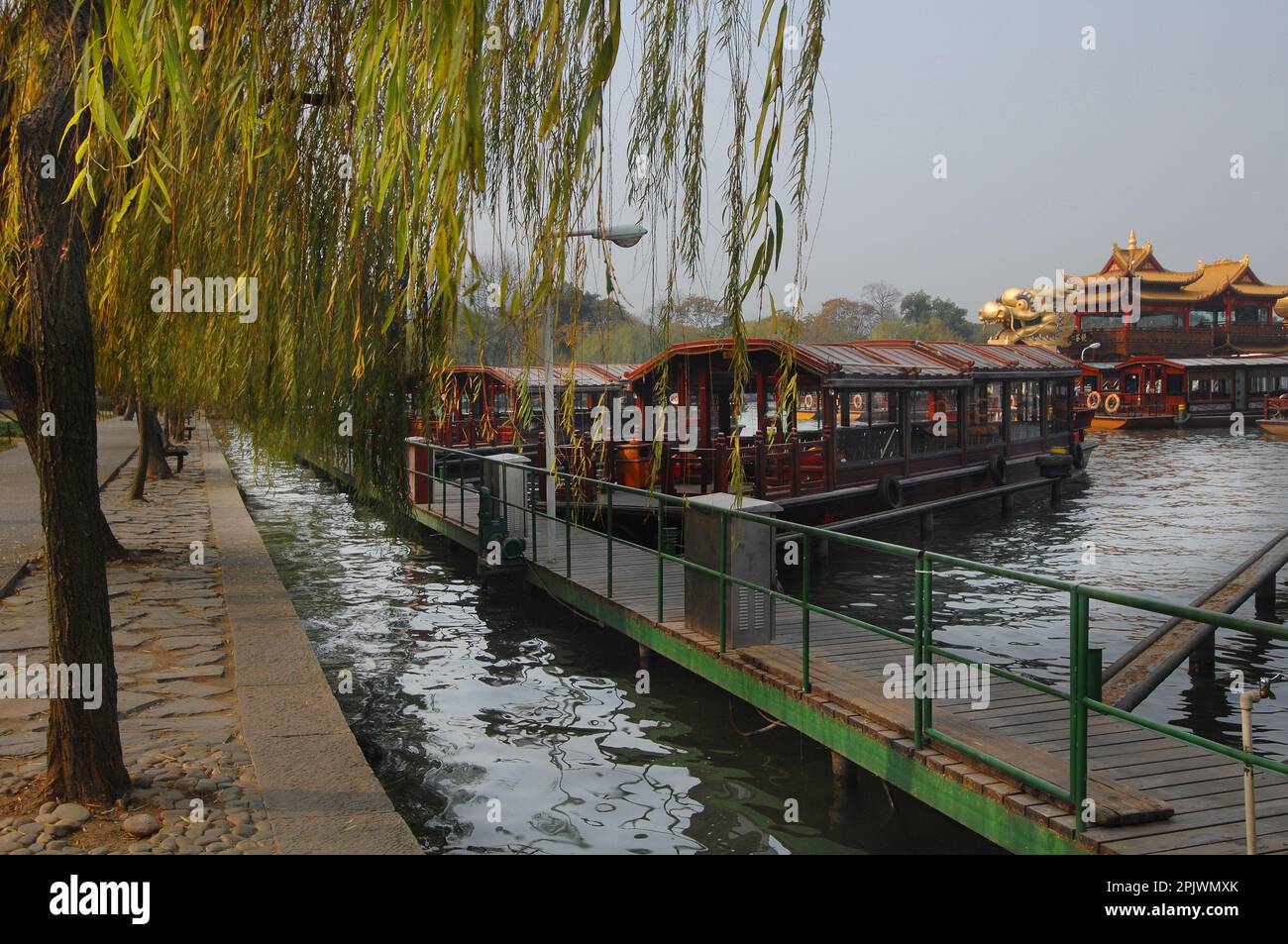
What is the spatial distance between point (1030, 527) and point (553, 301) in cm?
2268

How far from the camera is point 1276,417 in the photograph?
52.7 m

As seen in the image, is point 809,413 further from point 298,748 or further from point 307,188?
point 307,188

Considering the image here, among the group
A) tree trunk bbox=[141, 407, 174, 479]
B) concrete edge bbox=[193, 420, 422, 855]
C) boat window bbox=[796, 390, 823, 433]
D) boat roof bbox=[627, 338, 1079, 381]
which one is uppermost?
boat roof bbox=[627, 338, 1079, 381]

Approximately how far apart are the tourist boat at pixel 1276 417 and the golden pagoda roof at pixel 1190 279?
2238 centimetres

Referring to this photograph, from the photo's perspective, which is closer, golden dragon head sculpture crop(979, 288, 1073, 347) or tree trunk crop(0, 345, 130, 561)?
tree trunk crop(0, 345, 130, 561)

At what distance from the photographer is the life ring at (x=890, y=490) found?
20.2 metres

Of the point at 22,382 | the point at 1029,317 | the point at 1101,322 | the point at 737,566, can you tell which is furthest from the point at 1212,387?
the point at 22,382

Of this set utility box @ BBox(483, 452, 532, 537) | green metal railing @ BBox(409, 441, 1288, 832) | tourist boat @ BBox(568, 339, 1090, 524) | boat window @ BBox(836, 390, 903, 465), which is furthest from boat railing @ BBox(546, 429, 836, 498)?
green metal railing @ BBox(409, 441, 1288, 832)

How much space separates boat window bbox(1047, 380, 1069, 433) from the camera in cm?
2991

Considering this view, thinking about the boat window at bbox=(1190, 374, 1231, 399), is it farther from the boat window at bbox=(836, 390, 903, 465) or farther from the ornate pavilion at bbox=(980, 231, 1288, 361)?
the boat window at bbox=(836, 390, 903, 465)

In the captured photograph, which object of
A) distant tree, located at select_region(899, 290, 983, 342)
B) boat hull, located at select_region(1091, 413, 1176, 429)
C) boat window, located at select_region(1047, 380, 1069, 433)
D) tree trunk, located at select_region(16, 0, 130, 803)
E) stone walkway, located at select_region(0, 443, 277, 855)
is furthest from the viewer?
distant tree, located at select_region(899, 290, 983, 342)

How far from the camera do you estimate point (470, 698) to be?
34.0ft

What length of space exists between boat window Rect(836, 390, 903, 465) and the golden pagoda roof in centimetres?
6285
